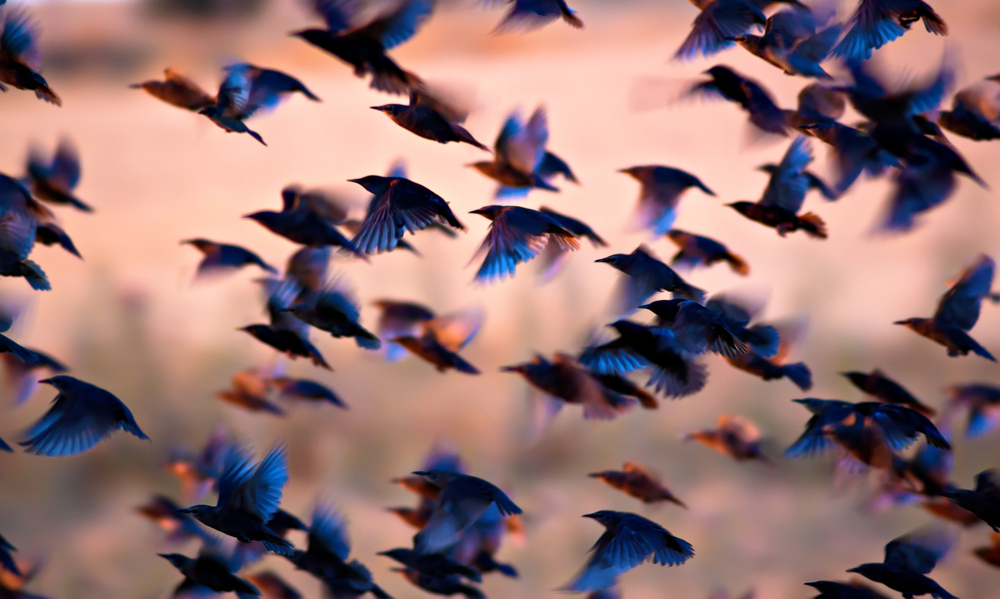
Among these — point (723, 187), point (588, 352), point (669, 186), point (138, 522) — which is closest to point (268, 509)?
point (588, 352)

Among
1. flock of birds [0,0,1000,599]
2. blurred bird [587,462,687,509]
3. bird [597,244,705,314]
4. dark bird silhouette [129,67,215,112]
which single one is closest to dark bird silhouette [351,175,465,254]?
flock of birds [0,0,1000,599]

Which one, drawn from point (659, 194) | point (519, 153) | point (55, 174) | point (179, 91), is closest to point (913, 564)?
point (659, 194)

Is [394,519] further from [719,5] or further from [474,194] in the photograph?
[719,5]

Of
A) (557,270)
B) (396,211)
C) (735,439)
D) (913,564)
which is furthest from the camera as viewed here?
(735,439)

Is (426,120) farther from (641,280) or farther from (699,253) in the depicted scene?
(699,253)

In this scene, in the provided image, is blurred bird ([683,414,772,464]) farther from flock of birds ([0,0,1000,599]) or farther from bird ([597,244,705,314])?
bird ([597,244,705,314])

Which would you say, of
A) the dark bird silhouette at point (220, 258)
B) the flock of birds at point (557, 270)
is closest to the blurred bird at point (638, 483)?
the flock of birds at point (557, 270)
